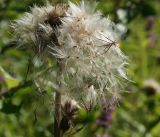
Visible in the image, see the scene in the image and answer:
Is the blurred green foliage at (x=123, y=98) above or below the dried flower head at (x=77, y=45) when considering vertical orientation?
below

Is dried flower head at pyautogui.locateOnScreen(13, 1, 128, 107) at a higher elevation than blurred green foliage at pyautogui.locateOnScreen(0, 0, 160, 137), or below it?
higher

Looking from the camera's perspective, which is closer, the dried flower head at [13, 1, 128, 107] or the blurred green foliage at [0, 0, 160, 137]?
the dried flower head at [13, 1, 128, 107]

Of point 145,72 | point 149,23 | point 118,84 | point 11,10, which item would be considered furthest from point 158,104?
point 118,84

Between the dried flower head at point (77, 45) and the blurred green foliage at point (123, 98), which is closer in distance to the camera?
the dried flower head at point (77, 45)

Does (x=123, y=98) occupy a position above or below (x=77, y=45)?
below

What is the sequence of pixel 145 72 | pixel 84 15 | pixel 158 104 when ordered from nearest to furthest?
pixel 84 15 < pixel 158 104 < pixel 145 72

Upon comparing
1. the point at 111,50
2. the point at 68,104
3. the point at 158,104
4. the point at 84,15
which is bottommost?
the point at 158,104

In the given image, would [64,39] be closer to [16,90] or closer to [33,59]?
[33,59]

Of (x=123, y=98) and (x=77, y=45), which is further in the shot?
(x=123, y=98)
